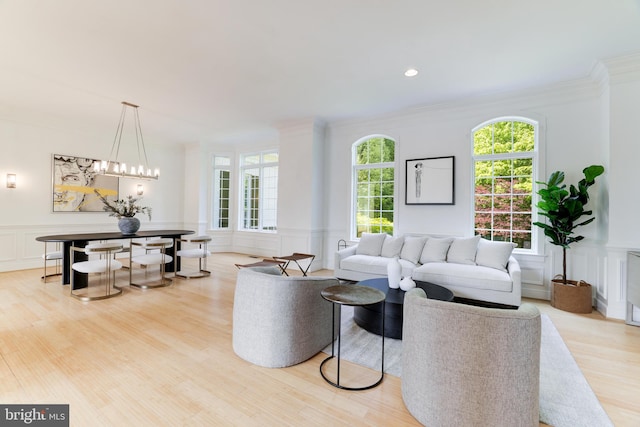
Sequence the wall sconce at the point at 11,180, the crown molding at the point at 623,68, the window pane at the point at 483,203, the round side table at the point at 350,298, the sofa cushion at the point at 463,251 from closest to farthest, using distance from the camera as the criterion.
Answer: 1. the round side table at the point at 350,298
2. the crown molding at the point at 623,68
3. the sofa cushion at the point at 463,251
4. the window pane at the point at 483,203
5. the wall sconce at the point at 11,180

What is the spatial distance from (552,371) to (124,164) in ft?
19.4

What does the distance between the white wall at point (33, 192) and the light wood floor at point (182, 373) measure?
2.74 m

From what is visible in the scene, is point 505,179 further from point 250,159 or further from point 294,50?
point 250,159

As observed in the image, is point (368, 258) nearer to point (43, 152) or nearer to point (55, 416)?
point (55, 416)

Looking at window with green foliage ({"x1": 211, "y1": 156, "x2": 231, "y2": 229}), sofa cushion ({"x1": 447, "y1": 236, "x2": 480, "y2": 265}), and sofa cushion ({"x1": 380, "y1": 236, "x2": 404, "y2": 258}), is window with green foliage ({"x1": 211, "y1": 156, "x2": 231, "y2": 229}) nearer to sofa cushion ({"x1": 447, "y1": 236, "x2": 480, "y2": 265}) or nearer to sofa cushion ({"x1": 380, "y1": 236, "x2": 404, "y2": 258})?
sofa cushion ({"x1": 380, "y1": 236, "x2": 404, "y2": 258})

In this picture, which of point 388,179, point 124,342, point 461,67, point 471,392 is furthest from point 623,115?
point 124,342

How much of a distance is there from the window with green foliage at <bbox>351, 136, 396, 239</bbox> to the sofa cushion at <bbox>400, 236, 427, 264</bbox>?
32.5 inches

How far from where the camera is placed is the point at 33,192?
5.76 metres

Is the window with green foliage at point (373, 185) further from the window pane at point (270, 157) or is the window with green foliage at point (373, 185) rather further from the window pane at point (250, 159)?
the window pane at point (250, 159)

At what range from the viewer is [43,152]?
5863mm

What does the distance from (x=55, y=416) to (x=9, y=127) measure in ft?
20.7

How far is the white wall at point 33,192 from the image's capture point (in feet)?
17.9

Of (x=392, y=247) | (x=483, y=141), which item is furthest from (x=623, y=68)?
(x=392, y=247)

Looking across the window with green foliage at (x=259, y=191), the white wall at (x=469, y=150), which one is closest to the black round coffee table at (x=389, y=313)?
the white wall at (x=469, y=150)
